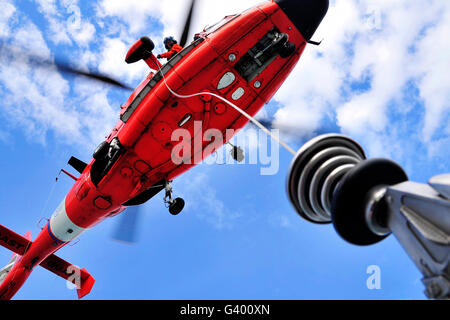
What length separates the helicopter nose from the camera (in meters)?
8.13

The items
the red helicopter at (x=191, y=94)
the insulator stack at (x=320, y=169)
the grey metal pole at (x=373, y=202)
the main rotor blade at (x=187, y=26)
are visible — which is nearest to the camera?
the grey metal pole at (x=373, y=202)

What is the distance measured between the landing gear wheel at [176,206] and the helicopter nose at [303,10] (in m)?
6.76

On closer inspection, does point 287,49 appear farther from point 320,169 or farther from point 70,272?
point 70,272

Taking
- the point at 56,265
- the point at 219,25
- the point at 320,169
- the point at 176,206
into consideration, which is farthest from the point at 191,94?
the point at 56,265

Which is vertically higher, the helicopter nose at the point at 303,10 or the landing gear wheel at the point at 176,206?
the helicopter nose at the point at 303,10

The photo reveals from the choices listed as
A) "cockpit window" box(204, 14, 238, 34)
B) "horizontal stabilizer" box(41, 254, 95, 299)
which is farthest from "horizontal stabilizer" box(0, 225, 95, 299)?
"cockpit window" box(204, 14, 238, 34)

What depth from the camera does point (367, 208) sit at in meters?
→ 2.58

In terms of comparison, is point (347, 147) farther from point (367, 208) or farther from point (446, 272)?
point (446, 272)

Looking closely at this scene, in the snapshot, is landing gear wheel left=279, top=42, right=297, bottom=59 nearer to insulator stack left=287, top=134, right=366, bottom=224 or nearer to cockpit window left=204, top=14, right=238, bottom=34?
cockpit window left=204, top=14, right=238, bottom=34

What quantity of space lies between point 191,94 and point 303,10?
407cm

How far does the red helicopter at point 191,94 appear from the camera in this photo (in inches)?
320

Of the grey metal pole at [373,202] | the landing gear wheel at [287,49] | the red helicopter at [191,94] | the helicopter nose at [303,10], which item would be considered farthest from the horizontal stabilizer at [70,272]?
the helicopter nose at [303,10]

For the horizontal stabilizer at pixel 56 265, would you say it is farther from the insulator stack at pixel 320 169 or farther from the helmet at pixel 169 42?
the insulator stack at pixel 320 169

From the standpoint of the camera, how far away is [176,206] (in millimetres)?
9875
